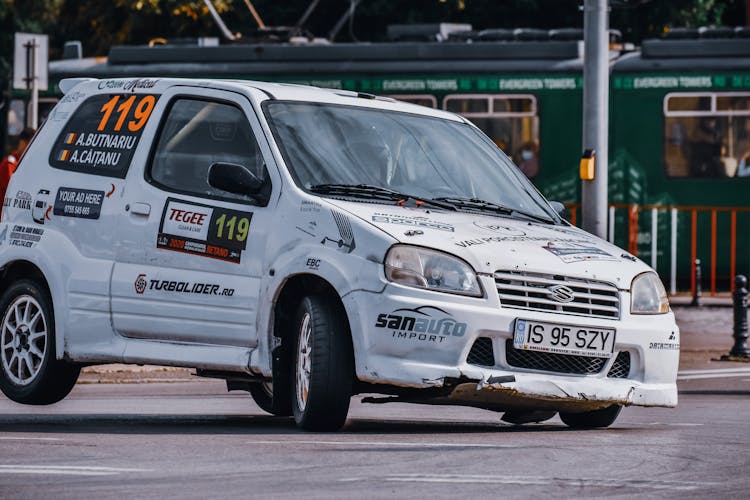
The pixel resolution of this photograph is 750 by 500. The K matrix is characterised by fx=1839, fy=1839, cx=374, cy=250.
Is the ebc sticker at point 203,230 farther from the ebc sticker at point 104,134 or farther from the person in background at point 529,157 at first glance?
the person in background at point 529,157

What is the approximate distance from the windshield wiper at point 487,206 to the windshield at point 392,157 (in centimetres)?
1

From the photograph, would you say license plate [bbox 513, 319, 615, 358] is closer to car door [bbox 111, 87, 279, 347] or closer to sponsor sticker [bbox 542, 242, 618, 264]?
sponsor sticker [bbox 542, 242, 618, 264]

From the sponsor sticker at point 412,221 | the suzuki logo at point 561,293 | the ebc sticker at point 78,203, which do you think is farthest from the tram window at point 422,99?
the suzuki logo at point 561,293

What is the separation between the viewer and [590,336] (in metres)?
9.21

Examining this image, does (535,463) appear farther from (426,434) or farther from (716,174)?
(716,174)

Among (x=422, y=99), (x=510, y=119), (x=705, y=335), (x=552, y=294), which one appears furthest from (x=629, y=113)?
(x=552, y=294)

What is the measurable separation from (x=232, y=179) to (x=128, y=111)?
1.56 metres

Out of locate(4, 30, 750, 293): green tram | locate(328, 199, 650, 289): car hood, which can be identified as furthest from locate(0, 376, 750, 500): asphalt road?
locate(4, 30, 750, 293): green tram

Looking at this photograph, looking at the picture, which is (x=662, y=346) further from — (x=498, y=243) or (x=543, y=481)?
(x=543, y=481)

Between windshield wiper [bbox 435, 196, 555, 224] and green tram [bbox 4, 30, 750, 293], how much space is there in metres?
13.2

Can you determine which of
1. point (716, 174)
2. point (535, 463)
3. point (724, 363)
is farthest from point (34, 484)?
point (716, 174)

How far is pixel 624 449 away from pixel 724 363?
8.39 meters

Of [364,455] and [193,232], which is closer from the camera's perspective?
[364,455]

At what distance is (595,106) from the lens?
1738cm
